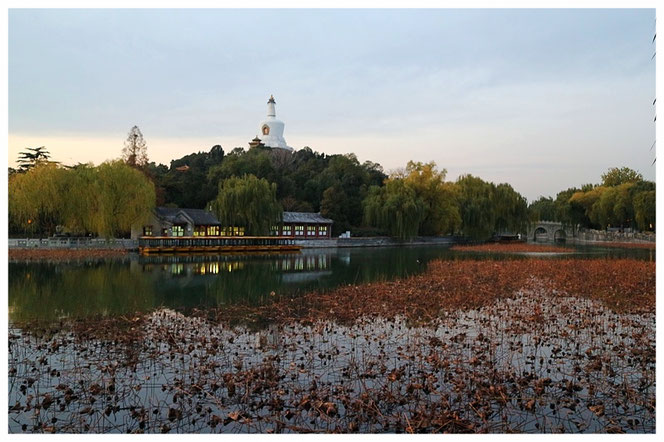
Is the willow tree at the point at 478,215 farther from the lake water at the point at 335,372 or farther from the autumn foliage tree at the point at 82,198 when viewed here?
the lake water at the point at 335,372

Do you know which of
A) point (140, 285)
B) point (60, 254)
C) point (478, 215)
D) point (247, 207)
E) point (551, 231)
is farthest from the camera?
point (551, 231)

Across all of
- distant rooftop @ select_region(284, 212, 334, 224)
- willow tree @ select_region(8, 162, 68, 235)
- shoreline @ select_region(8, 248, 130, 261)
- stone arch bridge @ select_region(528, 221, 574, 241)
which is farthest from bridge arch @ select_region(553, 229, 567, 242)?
willow tree @ select_region(8, 162, 68, 235)

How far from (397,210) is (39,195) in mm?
28373

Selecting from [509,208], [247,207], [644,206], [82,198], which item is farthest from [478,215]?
[82,198]

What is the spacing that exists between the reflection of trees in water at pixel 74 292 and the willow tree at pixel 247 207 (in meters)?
16.8

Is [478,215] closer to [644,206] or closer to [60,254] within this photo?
[644,206]

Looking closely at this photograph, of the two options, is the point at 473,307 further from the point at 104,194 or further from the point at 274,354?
the point at 104,194

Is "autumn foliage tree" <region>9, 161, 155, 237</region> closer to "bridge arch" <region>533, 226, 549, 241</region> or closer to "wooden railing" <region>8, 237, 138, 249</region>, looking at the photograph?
"wooden railing" <region>8, 237, 138, 249</region>

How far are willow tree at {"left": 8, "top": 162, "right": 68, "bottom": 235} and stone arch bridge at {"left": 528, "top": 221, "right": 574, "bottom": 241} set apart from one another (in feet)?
188

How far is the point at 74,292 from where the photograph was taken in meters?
15.1

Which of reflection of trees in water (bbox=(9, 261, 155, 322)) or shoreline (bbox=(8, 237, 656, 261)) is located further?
shoreline (bbox=(8, 237, 656, 261))

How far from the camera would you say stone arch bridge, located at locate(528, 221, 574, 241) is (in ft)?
232

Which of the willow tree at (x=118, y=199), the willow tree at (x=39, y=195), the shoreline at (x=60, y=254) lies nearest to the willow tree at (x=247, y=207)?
the willow tree at (x=118, y=199)

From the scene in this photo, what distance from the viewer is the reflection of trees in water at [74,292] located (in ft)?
38.7
